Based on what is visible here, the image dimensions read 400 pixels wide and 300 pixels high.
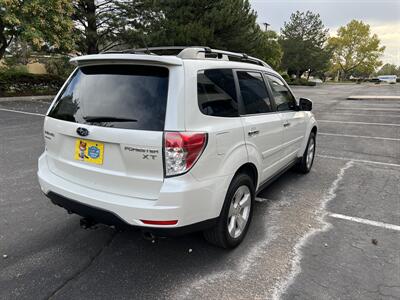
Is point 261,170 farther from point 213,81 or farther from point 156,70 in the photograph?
point 156,70

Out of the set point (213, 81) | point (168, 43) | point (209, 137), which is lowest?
point (209, 137)

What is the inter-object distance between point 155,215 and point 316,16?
61204 mm

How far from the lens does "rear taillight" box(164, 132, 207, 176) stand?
2.32m

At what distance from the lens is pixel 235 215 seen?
10.2 feet

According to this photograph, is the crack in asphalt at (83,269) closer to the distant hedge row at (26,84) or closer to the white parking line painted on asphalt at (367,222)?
the white parking line painted on asphalt at (367,222)

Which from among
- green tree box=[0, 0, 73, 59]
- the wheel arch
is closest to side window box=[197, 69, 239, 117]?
the wheel arch

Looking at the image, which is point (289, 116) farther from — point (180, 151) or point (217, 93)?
point (180, 151)

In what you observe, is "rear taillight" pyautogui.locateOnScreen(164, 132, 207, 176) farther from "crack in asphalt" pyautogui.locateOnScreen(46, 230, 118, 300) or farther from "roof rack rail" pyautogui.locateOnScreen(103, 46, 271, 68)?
"crack in asphalt" pyautogui.locateOnScreen(46, 230, 118, 300)

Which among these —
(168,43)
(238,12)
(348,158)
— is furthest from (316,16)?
(348,158)

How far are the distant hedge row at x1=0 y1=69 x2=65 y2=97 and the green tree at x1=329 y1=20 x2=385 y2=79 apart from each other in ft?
233

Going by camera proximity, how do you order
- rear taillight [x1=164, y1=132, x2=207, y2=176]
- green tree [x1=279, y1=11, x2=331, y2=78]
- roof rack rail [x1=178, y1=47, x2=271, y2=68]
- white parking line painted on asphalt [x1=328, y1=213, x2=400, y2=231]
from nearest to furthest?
rear taillight [x1=164, y1=132, x2=207, y2=176]
roof rack rail [x1=178, y1=47, x2=271, y2=68]
white parking line painted on asphalt [x1=328, y1=213, x2=400, y2=231]
green tree [x1=279, y1=11, x2=331, y2=78]

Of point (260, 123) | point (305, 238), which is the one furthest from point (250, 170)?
point (305, 238)

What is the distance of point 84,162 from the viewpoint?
2.65 meters

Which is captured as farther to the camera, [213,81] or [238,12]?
[238,12]
